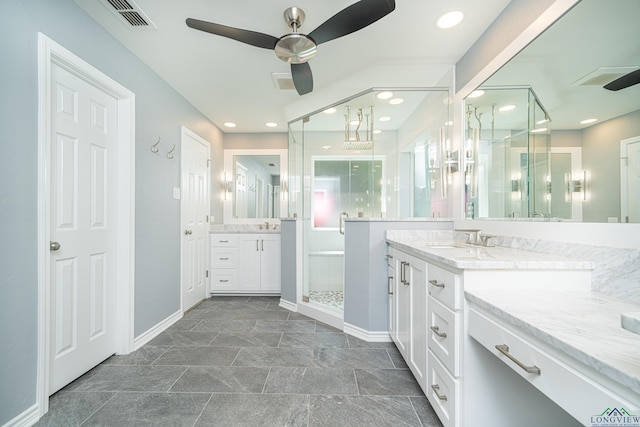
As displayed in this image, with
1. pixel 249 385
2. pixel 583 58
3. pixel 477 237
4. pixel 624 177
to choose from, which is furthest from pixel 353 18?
pixel 249 385

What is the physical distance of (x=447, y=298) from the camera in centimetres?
121

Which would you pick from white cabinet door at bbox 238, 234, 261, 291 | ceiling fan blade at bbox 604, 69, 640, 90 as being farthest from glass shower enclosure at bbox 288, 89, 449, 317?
ceiling fan blade at bbox 604, 69, 640, 90

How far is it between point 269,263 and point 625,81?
351 cm

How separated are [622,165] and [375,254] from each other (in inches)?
61.7

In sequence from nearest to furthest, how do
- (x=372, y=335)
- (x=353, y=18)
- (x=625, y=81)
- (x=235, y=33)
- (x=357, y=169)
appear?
(x=625, y=81), (x=353, y=18), (x=235, y=33), (x=372, y=335), (x=357, y=169)

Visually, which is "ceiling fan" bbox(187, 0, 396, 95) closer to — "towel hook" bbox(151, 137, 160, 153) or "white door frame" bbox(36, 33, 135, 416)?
"white door frame" bbox(36, 33, 135, 416)

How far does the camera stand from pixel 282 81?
8.65ft

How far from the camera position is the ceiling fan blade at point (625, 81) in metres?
0.95

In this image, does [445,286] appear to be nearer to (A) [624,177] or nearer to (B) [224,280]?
(A) [624,177]

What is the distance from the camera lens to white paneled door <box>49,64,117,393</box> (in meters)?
1.62

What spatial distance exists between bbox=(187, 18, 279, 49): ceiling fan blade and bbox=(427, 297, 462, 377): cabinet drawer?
1831mm

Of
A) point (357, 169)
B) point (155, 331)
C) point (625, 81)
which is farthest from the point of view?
point (357, 169)

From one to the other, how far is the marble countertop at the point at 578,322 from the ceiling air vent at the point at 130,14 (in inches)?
98.9

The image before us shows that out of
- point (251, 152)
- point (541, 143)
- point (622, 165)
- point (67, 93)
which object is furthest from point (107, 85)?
point (622, 165)
